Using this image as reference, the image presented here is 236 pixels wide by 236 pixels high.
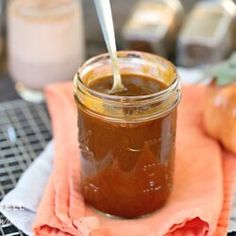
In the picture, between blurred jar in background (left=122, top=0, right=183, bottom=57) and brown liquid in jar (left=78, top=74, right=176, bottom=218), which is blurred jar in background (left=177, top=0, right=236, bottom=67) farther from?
brown liquid in jar (left=78, top=74, right=176, bottom=218)

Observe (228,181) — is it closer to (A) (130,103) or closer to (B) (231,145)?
(B) (231,145)

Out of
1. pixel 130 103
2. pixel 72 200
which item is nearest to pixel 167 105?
pixel 130 103

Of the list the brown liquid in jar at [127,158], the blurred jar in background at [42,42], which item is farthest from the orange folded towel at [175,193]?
the blurred jar in background at [42,42]

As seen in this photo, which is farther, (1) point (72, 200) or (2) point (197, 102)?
(2) point (197, 102)

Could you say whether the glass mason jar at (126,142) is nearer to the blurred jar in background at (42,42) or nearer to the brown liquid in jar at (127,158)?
the brown liquid in jar at (127,158)

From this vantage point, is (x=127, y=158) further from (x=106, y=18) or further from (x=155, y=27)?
(x=155, y=27)

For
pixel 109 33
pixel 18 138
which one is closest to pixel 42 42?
pixel 18 138
